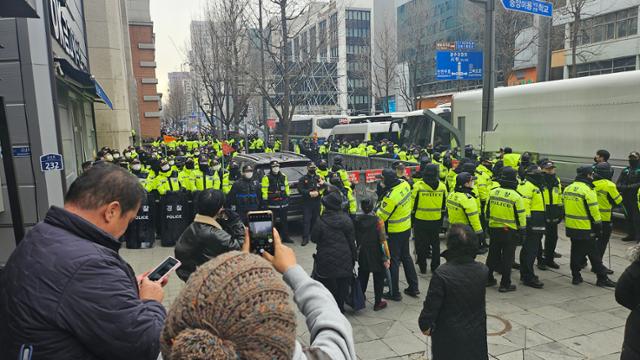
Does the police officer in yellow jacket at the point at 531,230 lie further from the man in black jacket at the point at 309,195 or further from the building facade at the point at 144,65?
the building facade at the point at 144,65

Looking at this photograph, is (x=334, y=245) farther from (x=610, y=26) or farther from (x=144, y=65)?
(x=144, y=65)

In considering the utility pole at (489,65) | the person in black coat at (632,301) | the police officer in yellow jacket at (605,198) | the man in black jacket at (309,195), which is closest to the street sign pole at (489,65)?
the utility pole at (489,65)

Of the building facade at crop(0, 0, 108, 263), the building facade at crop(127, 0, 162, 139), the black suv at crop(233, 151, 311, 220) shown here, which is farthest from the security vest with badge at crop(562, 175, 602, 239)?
the building facade at crop(127, 0, 162, 139)

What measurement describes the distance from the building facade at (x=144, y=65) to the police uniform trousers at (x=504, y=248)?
145ft

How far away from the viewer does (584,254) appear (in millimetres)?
7496

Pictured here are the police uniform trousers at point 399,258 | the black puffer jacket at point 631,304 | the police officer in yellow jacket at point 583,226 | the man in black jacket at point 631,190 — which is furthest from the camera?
the man in black jacket at point 631,190

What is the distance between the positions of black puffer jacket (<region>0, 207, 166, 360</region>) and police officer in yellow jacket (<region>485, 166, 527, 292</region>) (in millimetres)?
6363

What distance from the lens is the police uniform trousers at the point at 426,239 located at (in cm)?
803

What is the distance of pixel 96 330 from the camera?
1.73 m

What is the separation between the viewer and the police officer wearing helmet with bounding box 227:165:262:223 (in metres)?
10.1

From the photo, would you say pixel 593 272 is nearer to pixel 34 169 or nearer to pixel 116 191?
pixel 116 191

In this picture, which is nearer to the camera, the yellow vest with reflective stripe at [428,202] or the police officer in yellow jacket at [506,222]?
the police officer in yellow jacket at [506,222]

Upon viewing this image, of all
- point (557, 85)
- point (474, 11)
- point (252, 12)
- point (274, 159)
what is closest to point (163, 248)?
point (274, 159)

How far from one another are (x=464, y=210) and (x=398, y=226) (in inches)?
45.8
